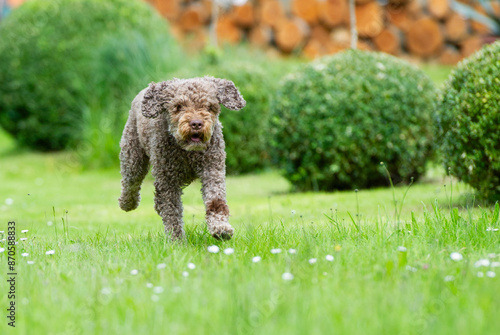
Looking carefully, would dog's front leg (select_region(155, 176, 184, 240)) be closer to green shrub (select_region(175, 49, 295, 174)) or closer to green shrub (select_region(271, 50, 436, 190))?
green shrub (select_region(271, 50, 436, 190))

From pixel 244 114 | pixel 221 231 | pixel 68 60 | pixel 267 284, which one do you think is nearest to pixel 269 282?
pixel 267 284

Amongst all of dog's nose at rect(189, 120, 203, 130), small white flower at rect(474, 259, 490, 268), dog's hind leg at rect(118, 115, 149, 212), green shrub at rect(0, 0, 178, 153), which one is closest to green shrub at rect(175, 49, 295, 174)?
green shrub at rect(0, 0, 178, 153)

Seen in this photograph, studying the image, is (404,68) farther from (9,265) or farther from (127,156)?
(9,265)

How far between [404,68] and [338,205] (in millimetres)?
2627

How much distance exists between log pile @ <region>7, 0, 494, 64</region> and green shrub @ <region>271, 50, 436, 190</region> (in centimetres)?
767

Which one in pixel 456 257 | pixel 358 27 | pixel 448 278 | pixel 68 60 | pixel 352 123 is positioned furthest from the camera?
pixel 358 27

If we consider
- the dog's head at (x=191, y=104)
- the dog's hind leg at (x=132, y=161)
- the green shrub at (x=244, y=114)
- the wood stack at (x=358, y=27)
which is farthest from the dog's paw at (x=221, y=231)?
the wood stack at (x=358, y=27)

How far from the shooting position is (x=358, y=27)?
15.8 m

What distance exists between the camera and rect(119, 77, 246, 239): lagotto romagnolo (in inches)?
157

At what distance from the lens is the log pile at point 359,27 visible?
15.7 metres

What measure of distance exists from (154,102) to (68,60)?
9.01 m

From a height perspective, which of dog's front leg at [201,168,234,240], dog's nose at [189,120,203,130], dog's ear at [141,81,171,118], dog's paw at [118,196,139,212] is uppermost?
dog's ear at [141,81,171,118]

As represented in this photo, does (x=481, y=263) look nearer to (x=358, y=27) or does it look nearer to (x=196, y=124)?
(x=196, y=124)

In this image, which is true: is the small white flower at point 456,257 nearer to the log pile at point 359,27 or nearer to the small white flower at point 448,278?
the small white flower at point 448,278
